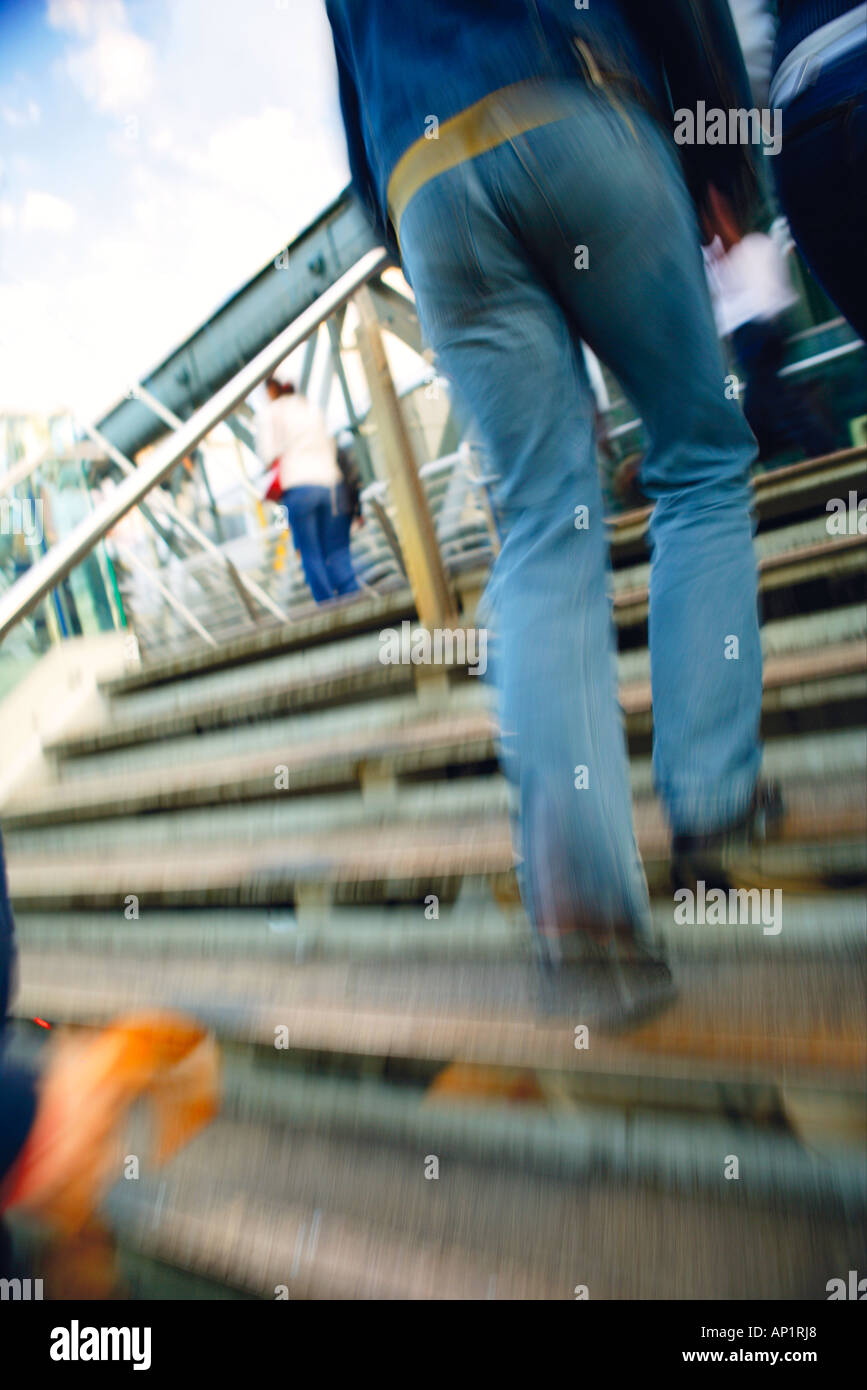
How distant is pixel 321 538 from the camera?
13.9ft

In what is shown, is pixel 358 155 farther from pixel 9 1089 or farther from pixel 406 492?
pixel 9 1089

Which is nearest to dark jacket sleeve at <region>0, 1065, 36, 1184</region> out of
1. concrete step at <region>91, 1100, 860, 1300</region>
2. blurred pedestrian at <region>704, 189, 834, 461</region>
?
concrete step at <region>91, 1100, 860, 1300</region>

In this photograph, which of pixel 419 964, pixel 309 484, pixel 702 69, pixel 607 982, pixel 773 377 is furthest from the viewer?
pixel 309 484

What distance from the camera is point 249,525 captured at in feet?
23.2

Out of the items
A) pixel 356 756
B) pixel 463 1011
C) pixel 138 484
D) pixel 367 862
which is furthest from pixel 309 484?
pixel 463 1011

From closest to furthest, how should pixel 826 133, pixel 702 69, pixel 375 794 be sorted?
pixel 702 69 < pixel 826 133 < pixel 375 794

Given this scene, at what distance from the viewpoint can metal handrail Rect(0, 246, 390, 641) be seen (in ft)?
5.67

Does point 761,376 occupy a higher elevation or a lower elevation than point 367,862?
higher

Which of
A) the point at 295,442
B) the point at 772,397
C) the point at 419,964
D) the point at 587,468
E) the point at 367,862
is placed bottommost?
the point at 419,964

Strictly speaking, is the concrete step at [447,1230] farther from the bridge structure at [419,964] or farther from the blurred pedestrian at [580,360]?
the blurred pedestrian at [580,360]

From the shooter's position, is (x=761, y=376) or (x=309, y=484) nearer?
(x=761, y=376)

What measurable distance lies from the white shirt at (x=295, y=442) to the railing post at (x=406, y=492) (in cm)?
219

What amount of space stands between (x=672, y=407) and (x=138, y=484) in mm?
1293
